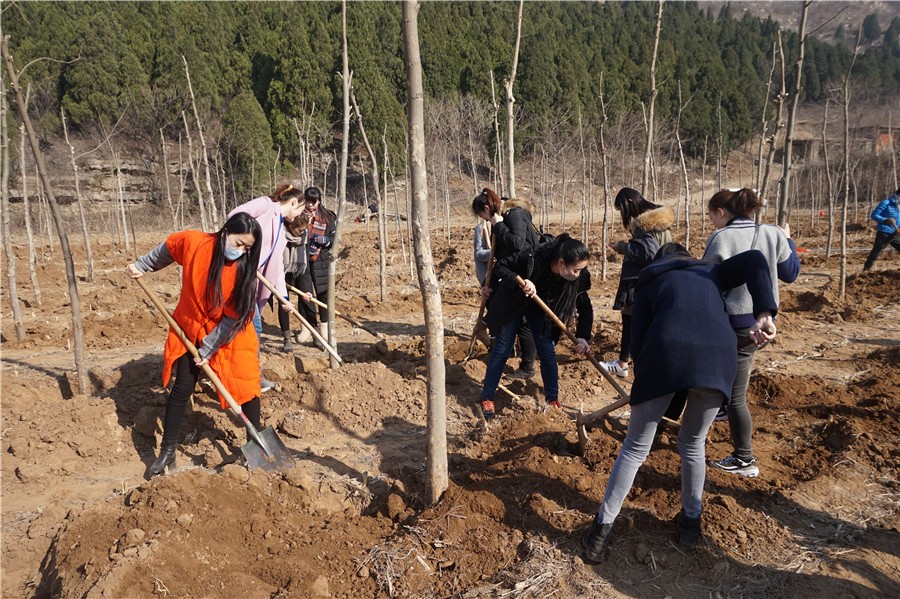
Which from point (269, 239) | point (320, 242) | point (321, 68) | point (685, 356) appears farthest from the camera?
point (321, 68)

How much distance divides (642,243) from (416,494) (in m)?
2.41

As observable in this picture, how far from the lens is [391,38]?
30969mm

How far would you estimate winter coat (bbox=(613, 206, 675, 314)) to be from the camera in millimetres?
4035

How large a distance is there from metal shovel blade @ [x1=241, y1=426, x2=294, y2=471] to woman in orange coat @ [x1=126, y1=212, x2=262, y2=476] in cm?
29

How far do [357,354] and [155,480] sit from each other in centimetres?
311

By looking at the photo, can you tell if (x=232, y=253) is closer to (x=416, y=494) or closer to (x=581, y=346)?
(x=416, y=494)

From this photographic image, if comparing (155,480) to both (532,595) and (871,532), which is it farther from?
(871,532)

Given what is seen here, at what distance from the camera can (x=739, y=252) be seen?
3.09 metres

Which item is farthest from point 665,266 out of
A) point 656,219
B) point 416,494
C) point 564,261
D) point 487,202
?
point 487,202

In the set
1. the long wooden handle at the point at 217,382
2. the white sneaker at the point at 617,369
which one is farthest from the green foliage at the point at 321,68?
the long wooden handle at the point at 217,382

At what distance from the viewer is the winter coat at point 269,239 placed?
4.27m

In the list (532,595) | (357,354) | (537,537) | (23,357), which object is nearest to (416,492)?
(537,537)

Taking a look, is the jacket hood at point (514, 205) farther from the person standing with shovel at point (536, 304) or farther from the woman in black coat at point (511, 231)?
the person standing with shovel at point (536, 304)

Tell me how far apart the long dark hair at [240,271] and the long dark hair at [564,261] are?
6.25 feet
